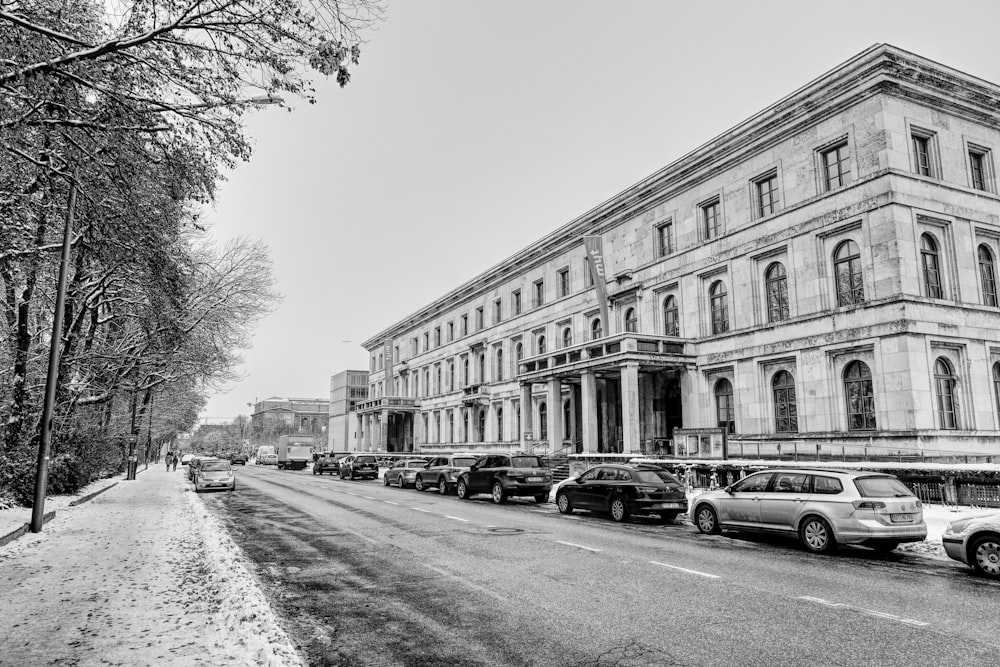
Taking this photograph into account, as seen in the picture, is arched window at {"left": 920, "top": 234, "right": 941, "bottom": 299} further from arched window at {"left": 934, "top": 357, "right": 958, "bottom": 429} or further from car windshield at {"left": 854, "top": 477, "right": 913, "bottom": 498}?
car windshield at {"left": 854, "top": 477, "right": 913, "bottom": 498}

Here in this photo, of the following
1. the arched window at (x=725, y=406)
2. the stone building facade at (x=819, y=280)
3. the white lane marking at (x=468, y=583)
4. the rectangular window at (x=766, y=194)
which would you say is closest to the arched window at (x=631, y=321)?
the stone building facade at (x=819, y=280)

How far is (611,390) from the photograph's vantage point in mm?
37594

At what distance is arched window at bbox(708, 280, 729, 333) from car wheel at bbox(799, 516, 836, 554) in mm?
19458

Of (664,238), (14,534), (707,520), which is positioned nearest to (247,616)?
(14,534)

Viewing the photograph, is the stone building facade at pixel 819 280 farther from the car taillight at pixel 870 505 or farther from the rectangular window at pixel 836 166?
the car taillight at pixel 870 505

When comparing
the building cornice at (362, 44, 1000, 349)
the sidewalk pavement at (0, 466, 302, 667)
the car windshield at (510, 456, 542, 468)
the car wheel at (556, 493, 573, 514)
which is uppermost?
the building cornice at (362, 44, 1000, 349)

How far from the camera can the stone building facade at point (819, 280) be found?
2298cm

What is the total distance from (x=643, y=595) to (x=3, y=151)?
32.8 ft

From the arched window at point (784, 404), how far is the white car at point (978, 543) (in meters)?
17.4

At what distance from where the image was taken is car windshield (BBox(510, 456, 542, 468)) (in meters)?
22.5

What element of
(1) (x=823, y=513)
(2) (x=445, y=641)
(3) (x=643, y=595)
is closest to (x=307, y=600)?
(2) (x=445, y=641)

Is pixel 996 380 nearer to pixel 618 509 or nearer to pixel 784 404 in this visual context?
pixel 784 404

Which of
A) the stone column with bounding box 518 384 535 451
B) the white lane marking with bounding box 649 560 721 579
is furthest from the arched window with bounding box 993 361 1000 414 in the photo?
the stone column with bounding box 518 384 535 451

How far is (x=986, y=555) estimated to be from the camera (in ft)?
31.0
